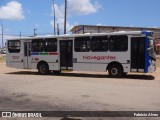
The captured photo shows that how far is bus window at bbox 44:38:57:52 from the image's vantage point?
2361 centimetres

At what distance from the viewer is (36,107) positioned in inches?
437

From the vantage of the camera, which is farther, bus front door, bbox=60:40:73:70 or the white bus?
bus front door, bbox=60:40:73:70

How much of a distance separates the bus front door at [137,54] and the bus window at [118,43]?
436 mm

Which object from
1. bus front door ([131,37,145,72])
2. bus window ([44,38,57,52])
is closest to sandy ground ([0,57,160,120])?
bus front door ([131,37,145,72])

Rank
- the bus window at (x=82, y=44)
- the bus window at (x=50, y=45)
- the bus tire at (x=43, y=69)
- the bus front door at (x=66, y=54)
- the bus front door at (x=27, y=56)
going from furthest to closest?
1. the bus front door at (x=27, y=56)
2. the bus tire at (x=43, y=69)
3. the bus window at (x=50, y=45)
4. the bus front door at (x=66, y=54)
5. the bus window at (x=82, y=44)

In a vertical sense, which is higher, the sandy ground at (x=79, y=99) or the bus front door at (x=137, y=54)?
the bus front door at (x=137, y=54)

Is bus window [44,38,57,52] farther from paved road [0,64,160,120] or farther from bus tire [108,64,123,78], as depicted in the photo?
paved road [0,64,160,120]

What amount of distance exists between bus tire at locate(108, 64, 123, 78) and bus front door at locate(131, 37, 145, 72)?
0.88 meters

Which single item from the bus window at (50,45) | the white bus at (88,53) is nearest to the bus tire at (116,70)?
the white bus at (88,53)

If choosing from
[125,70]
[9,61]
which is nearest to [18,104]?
[125,70]

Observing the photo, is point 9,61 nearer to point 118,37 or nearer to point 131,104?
point 118,37

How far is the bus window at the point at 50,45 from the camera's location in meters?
23.6

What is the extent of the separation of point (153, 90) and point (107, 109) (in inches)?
197

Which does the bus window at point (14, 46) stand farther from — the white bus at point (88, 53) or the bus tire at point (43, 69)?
the bus tire at point (43, 69)
